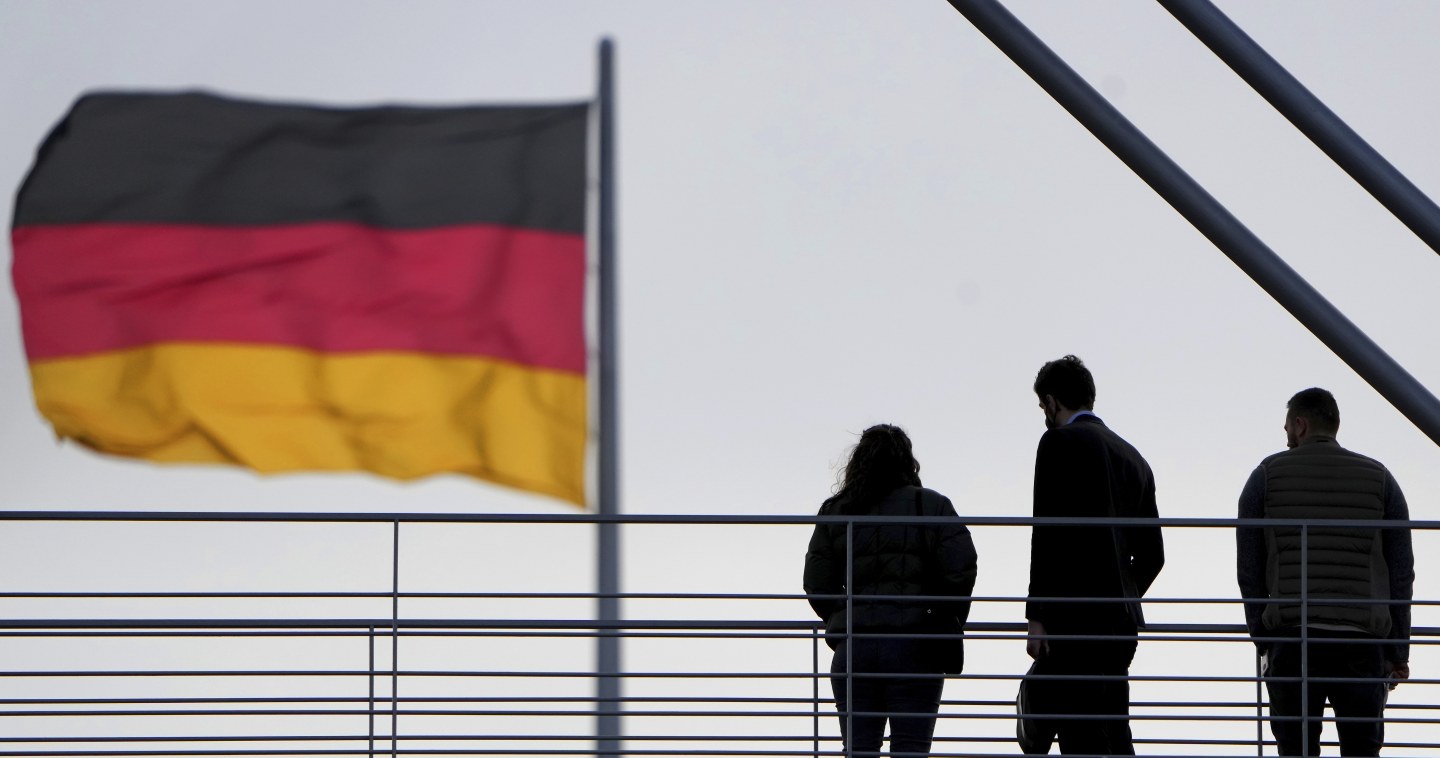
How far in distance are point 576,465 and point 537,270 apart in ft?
4.53

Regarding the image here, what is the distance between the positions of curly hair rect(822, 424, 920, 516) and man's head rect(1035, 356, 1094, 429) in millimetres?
451

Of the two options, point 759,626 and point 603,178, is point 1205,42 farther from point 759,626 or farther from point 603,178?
point 603,178

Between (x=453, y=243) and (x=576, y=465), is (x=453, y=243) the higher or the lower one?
the higher one

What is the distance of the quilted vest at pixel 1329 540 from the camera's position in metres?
6.60

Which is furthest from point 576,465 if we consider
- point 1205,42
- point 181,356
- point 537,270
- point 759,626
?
point 1205,42

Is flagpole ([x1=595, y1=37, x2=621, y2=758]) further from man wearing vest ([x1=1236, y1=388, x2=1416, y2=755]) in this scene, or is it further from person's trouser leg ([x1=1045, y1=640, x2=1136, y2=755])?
man wearing vest ([x1=1236, y1=388, x2=1416, y2=755])

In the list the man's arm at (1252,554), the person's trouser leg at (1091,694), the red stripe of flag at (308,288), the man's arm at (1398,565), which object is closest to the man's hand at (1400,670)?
the man's arm at (1398,565)

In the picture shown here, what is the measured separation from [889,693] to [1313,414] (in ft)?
4.78

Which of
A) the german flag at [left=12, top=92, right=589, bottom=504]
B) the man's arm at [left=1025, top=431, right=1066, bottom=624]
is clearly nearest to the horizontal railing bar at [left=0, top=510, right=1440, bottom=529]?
the man's arm at [left=1025, top=431, right=1066, bottom=624]

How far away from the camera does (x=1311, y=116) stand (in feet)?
21.5

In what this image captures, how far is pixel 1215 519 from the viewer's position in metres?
6.43

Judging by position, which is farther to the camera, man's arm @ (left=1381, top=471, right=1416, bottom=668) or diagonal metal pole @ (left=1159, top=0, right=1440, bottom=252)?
man's arm @ (left=1381, top=471, right=1416, bottom=668)

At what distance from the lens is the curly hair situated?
6715 mm

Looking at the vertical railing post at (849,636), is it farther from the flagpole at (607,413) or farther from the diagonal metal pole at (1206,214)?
the flagpole at (607,413)
